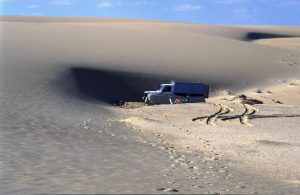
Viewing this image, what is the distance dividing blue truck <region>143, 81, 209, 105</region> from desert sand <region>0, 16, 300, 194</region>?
7.94 ft

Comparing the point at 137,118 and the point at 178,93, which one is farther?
the point at 178,93

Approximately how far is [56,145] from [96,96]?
18962 mm

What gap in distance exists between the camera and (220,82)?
38.5m

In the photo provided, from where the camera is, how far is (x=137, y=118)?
66.8 feet

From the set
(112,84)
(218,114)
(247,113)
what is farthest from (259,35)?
(218,114)

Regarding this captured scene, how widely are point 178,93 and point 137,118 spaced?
9.82m

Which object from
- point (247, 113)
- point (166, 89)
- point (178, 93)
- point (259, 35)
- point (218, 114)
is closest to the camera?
point (218, 114)

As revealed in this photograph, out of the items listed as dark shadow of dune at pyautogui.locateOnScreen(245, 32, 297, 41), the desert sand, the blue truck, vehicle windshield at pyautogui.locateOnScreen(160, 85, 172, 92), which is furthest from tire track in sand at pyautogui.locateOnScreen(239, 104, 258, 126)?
dark shadow of dune at pyautogui.locateOnScreen(245, 32, 297, 41)

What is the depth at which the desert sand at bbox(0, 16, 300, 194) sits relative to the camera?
8.73 meters

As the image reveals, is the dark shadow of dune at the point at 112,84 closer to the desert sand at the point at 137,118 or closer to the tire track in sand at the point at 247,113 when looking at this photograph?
the desert sand at the point at 137,118

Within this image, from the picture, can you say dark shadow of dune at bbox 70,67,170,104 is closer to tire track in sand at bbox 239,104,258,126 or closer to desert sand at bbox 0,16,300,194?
desert sand at bbox 0,16,300,194

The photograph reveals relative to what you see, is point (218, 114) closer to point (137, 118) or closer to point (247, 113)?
point (247, 113)

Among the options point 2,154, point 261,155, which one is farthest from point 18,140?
point 261,155

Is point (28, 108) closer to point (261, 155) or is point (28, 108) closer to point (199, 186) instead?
point (261, 155)
